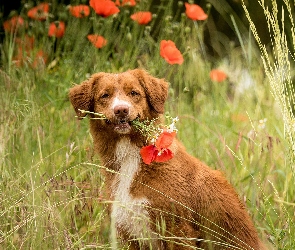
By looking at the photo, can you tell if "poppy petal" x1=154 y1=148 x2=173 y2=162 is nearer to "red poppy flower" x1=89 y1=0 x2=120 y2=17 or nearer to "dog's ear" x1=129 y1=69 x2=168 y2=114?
"dog's ear" x1=129 y1=69 x2=168 y2=114

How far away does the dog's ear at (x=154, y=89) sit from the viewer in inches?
148

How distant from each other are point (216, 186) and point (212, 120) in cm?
158

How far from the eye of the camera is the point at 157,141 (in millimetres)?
3434

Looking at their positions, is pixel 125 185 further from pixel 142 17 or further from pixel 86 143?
pixel 142 17

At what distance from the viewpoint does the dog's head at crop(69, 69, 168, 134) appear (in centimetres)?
354

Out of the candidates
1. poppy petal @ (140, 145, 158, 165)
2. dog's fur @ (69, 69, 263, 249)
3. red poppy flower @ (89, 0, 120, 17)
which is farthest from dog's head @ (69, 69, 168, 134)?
red poppy flower @ (89, 0, 120, 17)

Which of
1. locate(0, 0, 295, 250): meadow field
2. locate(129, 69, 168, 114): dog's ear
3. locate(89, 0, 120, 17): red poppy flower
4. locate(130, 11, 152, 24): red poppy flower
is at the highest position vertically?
locate(129, 69, 168, 114): dog's ear

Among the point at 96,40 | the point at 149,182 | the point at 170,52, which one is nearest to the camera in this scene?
the point at 149,182

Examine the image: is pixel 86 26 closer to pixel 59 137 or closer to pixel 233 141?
pixel 59 137

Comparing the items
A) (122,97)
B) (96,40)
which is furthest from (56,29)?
(122,97)

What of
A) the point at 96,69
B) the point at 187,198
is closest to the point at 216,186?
the point at 187,198

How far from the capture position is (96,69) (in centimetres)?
528

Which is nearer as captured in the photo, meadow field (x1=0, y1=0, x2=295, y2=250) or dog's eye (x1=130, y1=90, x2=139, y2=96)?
meadow field (x1=0, y1=0, x2=295, y2=250)

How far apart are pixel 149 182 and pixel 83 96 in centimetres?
68
